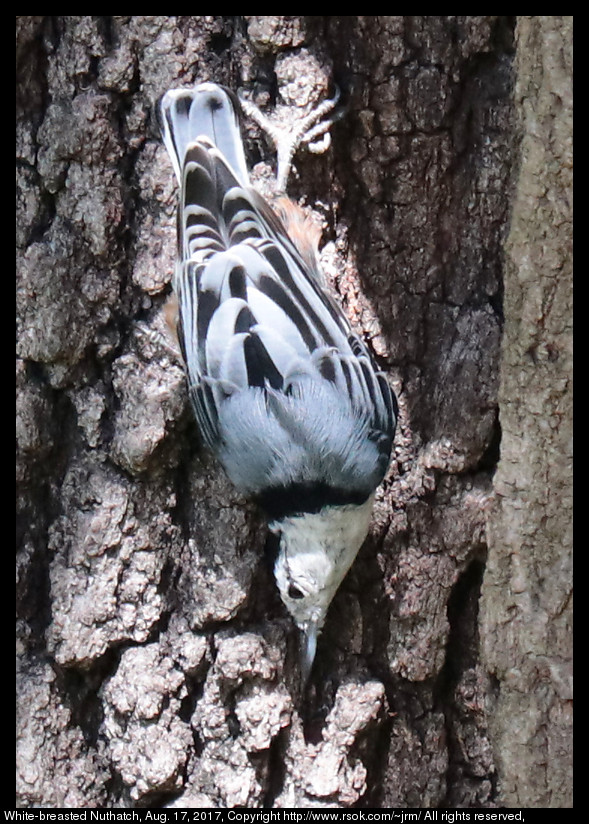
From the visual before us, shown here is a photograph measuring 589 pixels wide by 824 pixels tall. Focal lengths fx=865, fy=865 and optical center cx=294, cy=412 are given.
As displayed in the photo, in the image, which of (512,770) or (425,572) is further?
(425,572)

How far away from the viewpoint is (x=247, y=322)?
6.30 feet

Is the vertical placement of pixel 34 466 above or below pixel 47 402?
below

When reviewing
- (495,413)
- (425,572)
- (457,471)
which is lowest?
(425,572)

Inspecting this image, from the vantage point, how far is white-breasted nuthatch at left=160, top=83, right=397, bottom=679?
189 cm

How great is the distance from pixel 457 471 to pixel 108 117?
3.61ft

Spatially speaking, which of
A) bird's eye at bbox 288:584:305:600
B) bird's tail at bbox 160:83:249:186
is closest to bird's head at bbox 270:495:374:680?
bird's eye at bbox 288:584:305:600

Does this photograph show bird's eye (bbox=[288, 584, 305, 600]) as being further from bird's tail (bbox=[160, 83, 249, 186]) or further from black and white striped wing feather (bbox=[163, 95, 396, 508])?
bird's tail (bbox=[160, 83, 249, 186])

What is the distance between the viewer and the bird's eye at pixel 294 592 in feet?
6.15

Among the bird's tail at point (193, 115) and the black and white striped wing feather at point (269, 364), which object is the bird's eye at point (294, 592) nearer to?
the black and white striped wing feather at point (269, 364)

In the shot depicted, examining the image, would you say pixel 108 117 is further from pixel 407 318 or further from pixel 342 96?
pixel 407 318

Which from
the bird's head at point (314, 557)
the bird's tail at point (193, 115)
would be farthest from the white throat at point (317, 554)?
the bird's tail at point (193, 115)

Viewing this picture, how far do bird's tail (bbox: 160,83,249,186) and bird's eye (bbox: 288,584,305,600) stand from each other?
0.93 m

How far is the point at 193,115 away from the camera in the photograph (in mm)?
1854

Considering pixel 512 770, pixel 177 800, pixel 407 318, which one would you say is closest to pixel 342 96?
pixel 407 318
